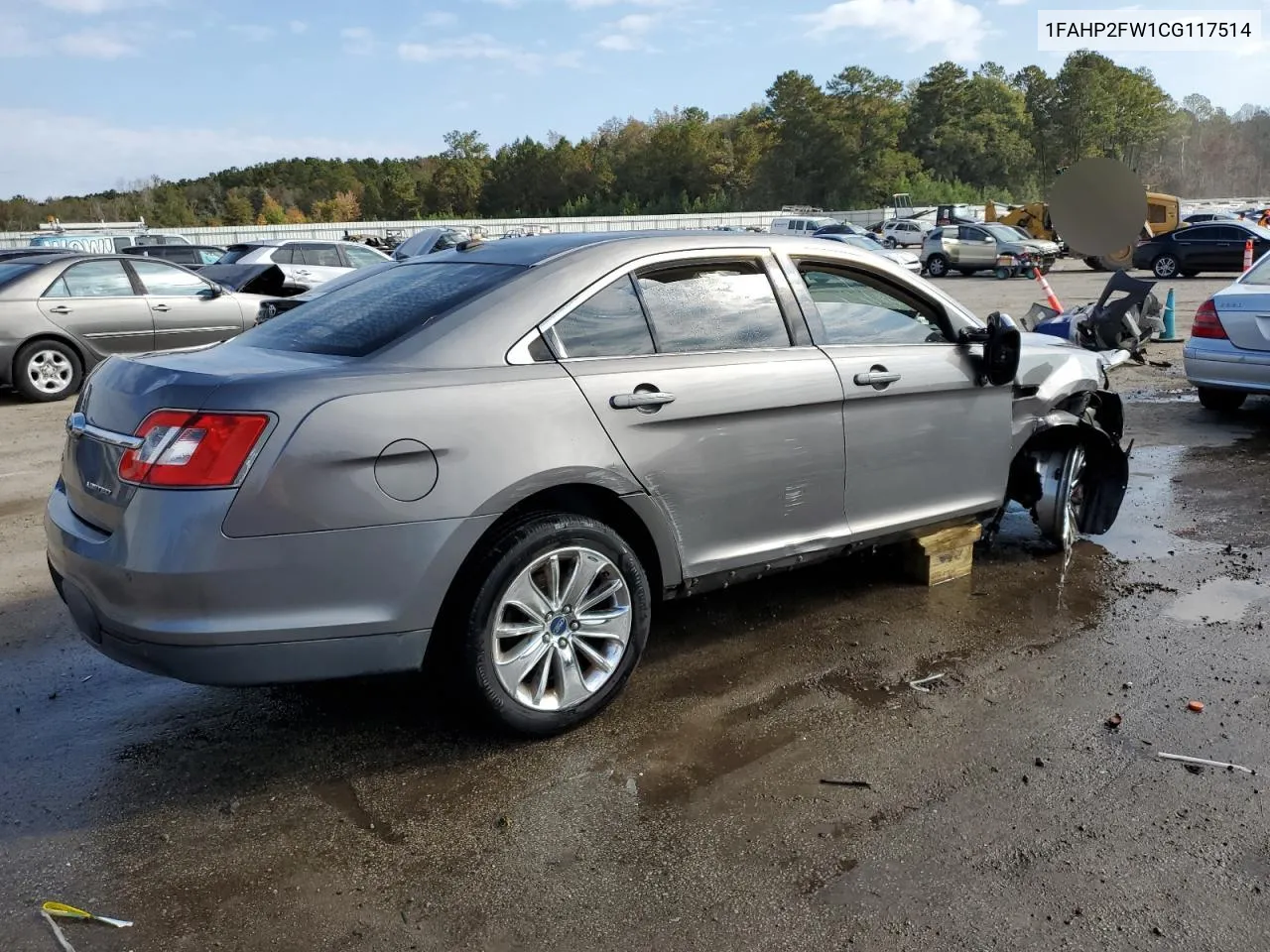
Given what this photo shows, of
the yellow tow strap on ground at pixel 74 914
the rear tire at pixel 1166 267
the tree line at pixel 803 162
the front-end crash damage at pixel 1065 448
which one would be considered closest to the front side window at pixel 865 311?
the front-end crash damage at pixel 1065 448

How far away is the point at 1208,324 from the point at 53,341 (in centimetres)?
1111

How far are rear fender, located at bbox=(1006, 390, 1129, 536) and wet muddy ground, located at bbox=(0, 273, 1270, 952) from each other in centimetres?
75

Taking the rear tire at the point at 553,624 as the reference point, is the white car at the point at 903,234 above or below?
above

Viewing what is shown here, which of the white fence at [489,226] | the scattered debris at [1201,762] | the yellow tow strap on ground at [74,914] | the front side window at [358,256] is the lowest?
the scattered debris at [1201,762]

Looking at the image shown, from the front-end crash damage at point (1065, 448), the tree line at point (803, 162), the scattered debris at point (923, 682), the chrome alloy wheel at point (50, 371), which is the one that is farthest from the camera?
the tree line at point (803, 162)

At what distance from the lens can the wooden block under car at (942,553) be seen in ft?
16.5

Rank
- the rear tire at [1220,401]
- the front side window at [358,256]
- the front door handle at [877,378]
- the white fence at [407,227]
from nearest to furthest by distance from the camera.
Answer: the front door handle at [877,378] → the rear tire at [1220,401] → the front side window at [358,256] → the white fence at [407,227]

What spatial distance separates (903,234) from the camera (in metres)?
50.0

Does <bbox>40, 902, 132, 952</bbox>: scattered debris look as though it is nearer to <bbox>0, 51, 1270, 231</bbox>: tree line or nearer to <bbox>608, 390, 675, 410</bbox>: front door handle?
<bbox>608, 390, 675, 410</bbox>: front door handle

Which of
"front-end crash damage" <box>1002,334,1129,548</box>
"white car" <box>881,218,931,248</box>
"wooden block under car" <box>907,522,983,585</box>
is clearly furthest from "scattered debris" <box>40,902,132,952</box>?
"white car" <box>881,218,931,248</box>

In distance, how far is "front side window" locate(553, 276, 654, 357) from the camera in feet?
11.8

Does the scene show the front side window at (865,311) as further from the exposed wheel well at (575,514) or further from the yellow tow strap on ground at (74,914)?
the yellow tow strap on ground at (74,914)

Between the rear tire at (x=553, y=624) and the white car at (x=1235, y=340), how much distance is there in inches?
275

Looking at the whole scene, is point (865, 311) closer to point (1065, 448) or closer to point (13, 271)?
point (1065, 448)
